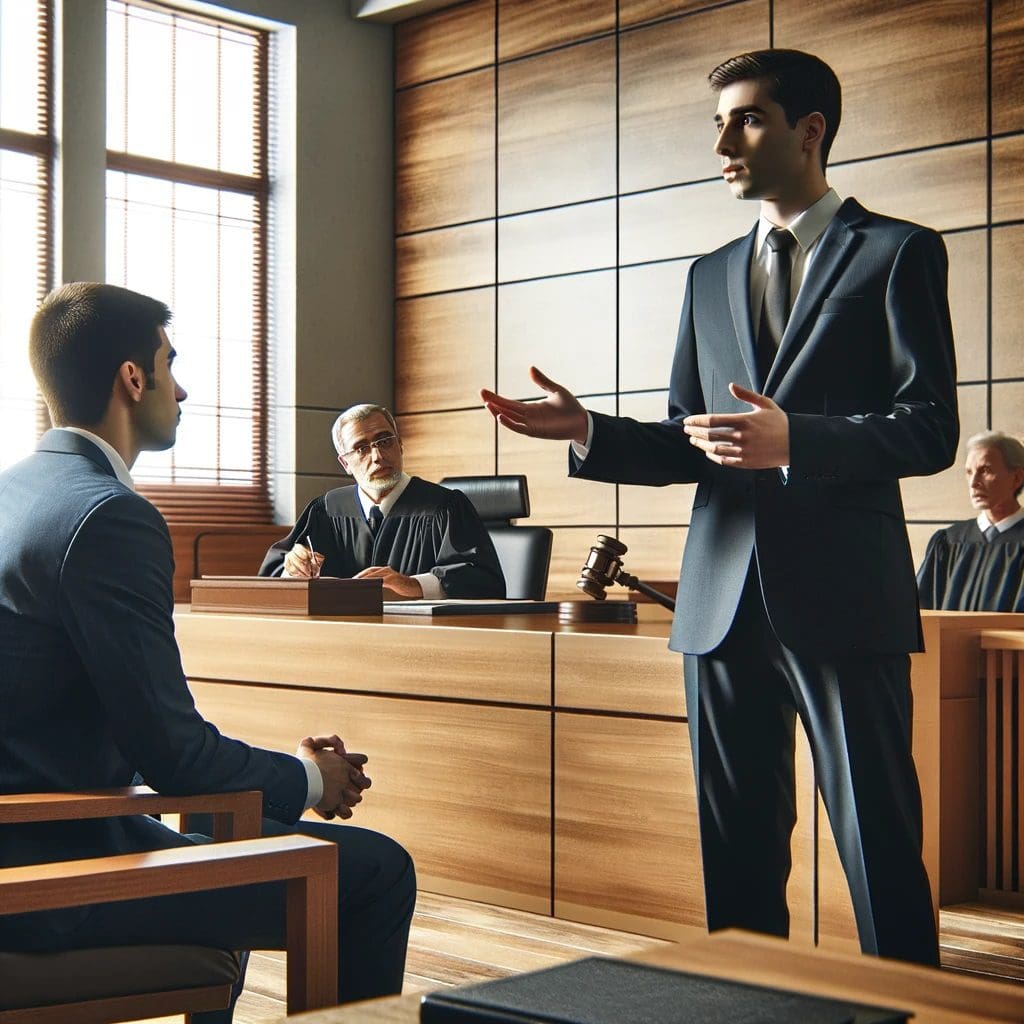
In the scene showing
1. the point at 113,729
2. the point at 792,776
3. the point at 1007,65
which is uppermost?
the point at 1007,65

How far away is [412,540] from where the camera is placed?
17.2 ft

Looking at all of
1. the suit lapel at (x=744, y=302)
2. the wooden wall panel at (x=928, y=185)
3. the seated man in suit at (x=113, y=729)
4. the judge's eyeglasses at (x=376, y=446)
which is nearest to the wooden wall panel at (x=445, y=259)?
the wooden wall panel at (x=928, y=185)

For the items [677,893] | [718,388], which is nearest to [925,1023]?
[718,388]

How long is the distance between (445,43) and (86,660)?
7113 mm

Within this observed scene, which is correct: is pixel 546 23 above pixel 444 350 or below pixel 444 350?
above

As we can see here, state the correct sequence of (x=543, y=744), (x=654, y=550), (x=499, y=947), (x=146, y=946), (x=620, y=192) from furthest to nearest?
(x=620, y=192)
(x=654, y=550)
(x=543, y=744)
(x=499, y=947)
(x=146, y=946)

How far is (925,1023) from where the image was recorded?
1.09 meters

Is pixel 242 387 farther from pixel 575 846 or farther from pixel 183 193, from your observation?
pixel 575 846

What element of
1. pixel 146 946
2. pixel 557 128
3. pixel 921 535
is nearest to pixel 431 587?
pixel 921 535

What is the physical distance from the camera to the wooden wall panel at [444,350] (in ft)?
26.3

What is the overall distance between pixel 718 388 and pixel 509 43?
6199mm

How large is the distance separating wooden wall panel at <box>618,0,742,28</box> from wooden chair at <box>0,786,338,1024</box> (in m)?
6.17

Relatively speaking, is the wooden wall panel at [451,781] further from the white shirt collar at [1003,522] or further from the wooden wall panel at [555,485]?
the wooden wall panel at [555,485]

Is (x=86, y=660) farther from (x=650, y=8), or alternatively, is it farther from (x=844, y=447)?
(x=650, y=8)
